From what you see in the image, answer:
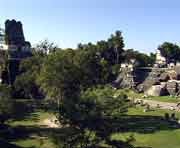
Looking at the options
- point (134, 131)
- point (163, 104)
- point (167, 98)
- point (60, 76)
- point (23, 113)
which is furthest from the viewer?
point (167, 98)

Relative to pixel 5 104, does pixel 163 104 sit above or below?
below

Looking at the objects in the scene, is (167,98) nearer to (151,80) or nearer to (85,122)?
(151,80)

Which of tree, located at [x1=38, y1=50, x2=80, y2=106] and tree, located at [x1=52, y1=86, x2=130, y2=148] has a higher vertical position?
tree, located at [x1=38, y1=50, x2=80, y2=106]

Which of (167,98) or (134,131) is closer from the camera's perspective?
(134,131)

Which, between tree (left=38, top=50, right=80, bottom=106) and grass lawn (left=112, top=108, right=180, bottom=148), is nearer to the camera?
grass lawn (left=112, top=108, right=180, bottom=148)

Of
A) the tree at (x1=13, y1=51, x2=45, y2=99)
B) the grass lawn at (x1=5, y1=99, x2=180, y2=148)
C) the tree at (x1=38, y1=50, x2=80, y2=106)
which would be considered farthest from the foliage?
the tree at (x1=38, y1=50, x2=80, y2=106)

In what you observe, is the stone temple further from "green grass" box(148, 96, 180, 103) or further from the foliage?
"green grass" box(148, 96, 180, 103)

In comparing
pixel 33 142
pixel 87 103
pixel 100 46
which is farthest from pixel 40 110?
pixel 100 46

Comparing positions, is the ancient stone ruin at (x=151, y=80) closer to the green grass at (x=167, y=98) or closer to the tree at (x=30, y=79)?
the green grass at (x=167, y=98)

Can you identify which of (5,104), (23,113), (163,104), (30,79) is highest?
(30,79)

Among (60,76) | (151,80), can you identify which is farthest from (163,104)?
(60,76)

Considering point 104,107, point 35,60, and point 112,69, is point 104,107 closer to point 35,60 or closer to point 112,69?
point 35,60

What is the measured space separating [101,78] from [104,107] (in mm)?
39192


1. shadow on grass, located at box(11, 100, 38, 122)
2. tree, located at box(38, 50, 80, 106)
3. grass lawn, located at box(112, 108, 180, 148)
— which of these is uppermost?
tree, located at box(38, 50, 80, 106)
